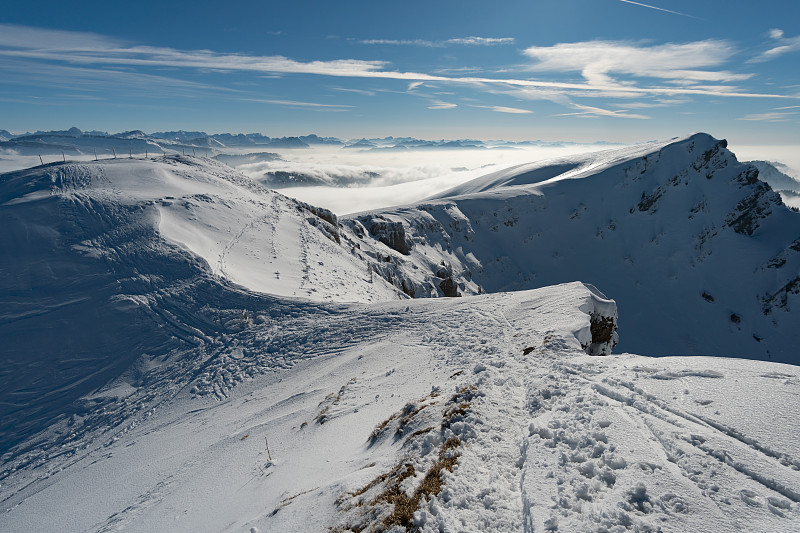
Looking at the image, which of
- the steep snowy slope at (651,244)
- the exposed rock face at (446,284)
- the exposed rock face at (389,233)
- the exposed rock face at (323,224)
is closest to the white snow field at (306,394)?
the exposed rock face at (323,224)

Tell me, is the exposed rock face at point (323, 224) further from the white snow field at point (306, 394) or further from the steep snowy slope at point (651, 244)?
the steep snowy slope at point (651, 244)

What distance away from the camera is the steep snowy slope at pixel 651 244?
6134 cm

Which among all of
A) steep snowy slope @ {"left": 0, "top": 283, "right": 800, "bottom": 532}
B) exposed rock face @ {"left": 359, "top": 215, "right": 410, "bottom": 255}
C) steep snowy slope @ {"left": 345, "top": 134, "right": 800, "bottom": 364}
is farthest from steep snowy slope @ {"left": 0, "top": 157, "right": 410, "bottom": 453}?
steep snowy slope @ {"left": 345, "top": 134, "right": 800, "bottom": 364}

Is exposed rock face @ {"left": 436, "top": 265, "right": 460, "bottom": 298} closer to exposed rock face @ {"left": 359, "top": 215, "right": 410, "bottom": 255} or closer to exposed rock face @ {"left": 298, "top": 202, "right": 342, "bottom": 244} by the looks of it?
exposed rock face @ {"left": 359, "top": 215, "right": 410, "bottom": 255}

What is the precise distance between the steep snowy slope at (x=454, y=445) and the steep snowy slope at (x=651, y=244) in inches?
1492

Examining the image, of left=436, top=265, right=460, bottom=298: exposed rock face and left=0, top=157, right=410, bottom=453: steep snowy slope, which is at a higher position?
left=0, top=157, right=410, bottom=453: steep snowy slope

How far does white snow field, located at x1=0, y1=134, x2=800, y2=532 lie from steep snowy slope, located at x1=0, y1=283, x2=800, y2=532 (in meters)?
0.05

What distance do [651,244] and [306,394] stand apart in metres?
81.1

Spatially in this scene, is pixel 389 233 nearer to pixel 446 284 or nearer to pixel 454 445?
pixel 446 284

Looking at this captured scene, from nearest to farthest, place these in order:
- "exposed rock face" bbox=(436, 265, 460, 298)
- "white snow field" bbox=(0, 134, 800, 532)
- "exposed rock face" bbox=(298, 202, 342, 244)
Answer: "white snow field" bbox=(0, 134, 800, 532)
"exposed rock face" bbox=(298, 202, 342, 244)
"exposed rock face" bbox=(436, 265, 460, 298)

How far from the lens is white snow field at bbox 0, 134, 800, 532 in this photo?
6.00 meters

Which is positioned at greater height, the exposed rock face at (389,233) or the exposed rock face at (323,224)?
the exposed rock face at (323,224)

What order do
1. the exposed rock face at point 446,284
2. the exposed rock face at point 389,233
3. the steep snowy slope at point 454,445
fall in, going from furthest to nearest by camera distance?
→ 1. the exposed rock face at point 389,233
2. the exposed rock face at point 446,284
3. the steep snowy slope at point 454,445

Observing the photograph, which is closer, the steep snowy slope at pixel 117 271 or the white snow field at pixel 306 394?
the white snow field at pixel 306 394
